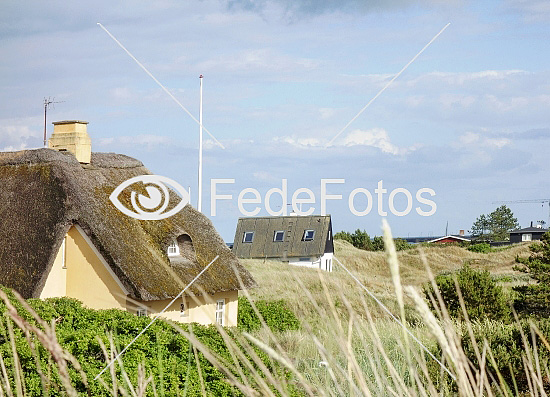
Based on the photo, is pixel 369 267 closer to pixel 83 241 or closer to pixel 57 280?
pixel 83 241

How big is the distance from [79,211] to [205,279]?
3.11 meters

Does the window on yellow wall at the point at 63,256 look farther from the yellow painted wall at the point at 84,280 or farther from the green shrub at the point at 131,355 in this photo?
the green shrub at the point at 131,355

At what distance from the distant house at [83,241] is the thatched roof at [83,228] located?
0.02 meters

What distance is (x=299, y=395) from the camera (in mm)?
6227

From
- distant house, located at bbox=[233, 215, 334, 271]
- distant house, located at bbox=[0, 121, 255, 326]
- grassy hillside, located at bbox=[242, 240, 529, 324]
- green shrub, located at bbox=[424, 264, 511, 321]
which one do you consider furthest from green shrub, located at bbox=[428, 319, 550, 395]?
distant house, located at bbox=[233, 215, 334, 271]

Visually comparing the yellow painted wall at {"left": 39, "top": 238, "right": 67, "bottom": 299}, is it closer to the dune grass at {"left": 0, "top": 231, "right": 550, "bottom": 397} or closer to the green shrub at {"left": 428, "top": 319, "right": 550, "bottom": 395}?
the dune grass at {"left": 0, "top": 231, "right": 550, "bottom": 397}

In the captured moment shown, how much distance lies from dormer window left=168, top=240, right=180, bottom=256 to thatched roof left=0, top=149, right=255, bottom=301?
140mm

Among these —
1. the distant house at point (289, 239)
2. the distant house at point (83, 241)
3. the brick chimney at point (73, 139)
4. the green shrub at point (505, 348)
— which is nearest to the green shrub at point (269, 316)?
the distant house at point (83, 241)

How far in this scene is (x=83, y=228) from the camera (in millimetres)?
14000

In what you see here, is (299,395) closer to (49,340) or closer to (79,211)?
(49,340)

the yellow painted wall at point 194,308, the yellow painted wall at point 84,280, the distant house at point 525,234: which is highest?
the distant house at point 525,234

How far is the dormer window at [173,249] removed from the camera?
1552 cm

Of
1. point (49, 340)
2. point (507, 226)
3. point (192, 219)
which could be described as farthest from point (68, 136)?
point (507, 226)

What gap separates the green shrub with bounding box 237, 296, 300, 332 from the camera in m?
16.7
